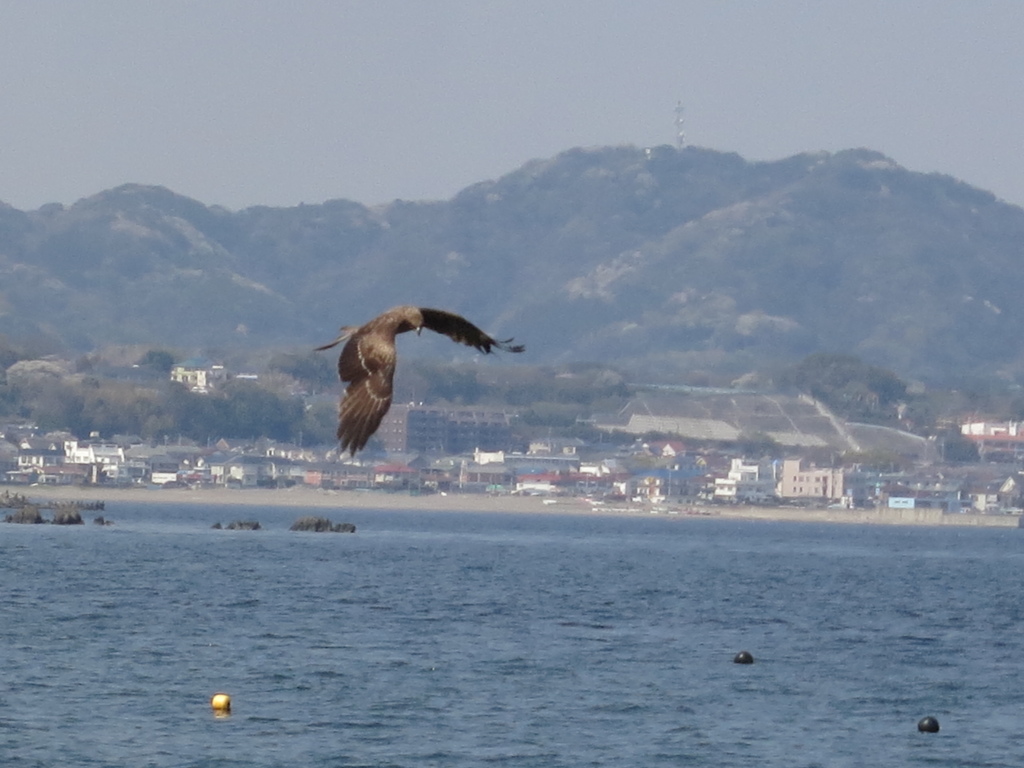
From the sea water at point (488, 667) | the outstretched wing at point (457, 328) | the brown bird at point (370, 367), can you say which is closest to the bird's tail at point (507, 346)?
the outstretched wing at point (457, 328)

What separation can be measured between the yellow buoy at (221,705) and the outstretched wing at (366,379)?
95.9ft

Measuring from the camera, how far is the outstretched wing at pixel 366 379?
18.9 m

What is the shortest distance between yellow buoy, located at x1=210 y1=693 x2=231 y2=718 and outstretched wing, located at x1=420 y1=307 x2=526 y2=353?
1118 inches

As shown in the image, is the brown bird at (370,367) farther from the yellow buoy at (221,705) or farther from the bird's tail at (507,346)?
the yellow buoy at (221,705)

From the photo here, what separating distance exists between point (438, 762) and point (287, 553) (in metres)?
85.9

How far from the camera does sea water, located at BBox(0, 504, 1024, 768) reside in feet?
147

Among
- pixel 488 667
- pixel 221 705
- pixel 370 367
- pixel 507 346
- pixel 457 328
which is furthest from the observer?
pixel 488 667

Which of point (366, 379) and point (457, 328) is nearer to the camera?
point (366, 379)

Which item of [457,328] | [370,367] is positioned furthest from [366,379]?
[457,328]

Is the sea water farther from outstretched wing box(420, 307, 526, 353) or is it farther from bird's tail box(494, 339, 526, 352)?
outstretched wing box(420, 307, 526, 353)

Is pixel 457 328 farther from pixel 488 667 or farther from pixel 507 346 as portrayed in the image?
pixel 488 667

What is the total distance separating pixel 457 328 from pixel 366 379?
4.18ft

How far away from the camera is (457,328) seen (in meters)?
20.1

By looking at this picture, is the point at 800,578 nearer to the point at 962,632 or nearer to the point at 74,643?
the point at 962,632
